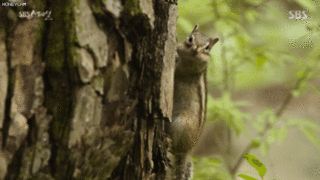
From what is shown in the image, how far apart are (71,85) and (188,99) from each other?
3.09 ft

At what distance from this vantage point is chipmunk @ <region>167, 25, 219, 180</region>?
1315 mm

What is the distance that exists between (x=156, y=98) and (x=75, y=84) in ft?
0.73

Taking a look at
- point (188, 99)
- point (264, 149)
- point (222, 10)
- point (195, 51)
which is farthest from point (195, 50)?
point (264, 149)

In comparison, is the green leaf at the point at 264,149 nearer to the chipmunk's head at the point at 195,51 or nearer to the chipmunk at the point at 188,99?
the chipmunk at the point at 188,99

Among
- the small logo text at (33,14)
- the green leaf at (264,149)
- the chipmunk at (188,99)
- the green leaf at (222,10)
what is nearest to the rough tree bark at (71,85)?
the small logo text at (33,14)

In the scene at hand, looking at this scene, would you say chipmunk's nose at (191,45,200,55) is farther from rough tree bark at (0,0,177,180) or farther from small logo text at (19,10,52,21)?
small logo text at (19,10,52,21)

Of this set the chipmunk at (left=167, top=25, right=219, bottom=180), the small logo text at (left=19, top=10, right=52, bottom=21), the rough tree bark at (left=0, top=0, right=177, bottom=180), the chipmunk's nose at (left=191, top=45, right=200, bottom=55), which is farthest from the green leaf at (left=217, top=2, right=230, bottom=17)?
the small logo text at (left=19, top=10, right=52, bottom=21)

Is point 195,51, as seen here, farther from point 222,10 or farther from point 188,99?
point 222,10

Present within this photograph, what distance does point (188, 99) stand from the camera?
147 centimetres

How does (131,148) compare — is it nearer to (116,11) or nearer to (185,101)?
(116,11)

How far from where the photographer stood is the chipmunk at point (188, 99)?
1.31 meters

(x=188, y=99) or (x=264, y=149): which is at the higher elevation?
(x=188, y=99)

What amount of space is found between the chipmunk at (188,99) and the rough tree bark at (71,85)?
2.12 feet

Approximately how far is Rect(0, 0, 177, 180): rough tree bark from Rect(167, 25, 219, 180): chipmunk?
0.65m
